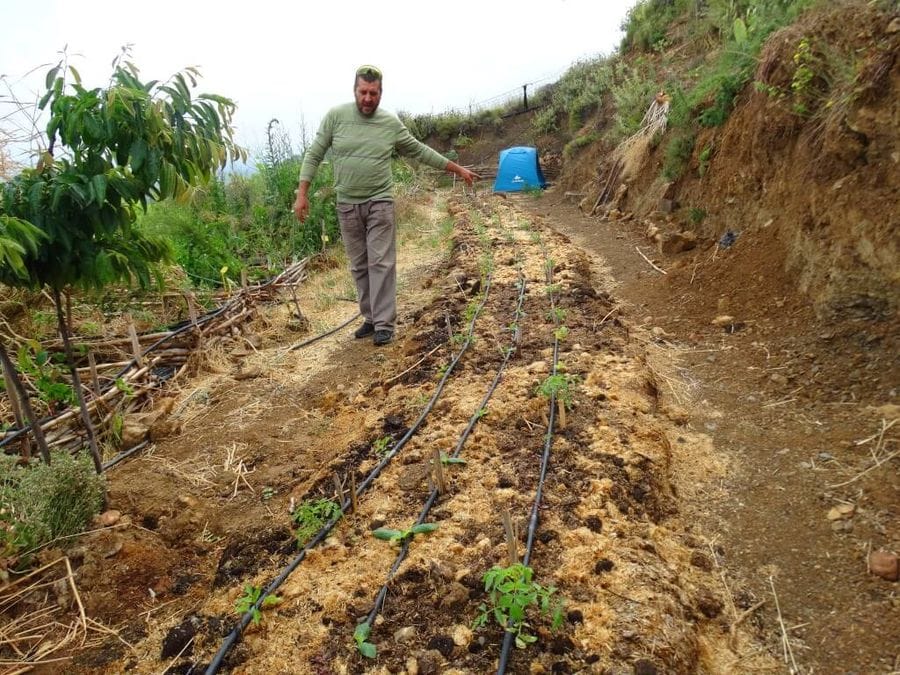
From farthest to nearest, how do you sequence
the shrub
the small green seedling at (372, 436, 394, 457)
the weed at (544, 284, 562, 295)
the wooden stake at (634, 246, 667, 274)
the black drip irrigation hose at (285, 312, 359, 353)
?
the shrub
the wooden stake at (634, 246, 667, 274)
the weed at (544, 284, 562, 295)
the black drip irrigation hose at (285, 312, 359, 353)
the small green seedling at (372, 436, 394, 457)

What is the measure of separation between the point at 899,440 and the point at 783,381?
729 millimetres

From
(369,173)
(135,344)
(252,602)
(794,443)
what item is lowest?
(794,443)

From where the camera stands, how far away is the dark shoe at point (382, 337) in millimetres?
4297

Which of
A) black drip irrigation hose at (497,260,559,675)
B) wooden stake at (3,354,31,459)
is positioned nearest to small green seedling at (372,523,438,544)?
black drip irrigation hose at (497,260,559,675)

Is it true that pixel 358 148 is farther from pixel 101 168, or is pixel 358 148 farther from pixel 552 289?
pixel 101 168

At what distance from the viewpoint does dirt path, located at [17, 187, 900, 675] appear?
168 centimetres

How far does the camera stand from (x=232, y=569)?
2057 mm

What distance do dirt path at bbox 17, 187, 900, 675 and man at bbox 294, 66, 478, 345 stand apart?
51 cm

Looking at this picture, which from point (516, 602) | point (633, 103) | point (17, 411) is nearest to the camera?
point (516, 602)

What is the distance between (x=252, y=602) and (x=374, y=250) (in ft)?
8.85

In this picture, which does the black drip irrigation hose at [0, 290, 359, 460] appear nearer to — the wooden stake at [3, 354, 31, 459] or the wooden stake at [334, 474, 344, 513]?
the wooden stake at [3, 354, 31, 459]

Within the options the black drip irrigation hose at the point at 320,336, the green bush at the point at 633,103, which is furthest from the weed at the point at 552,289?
the green bush at the point at 633,103

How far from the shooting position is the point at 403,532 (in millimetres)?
2031

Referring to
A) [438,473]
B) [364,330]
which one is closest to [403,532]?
[438,473]
